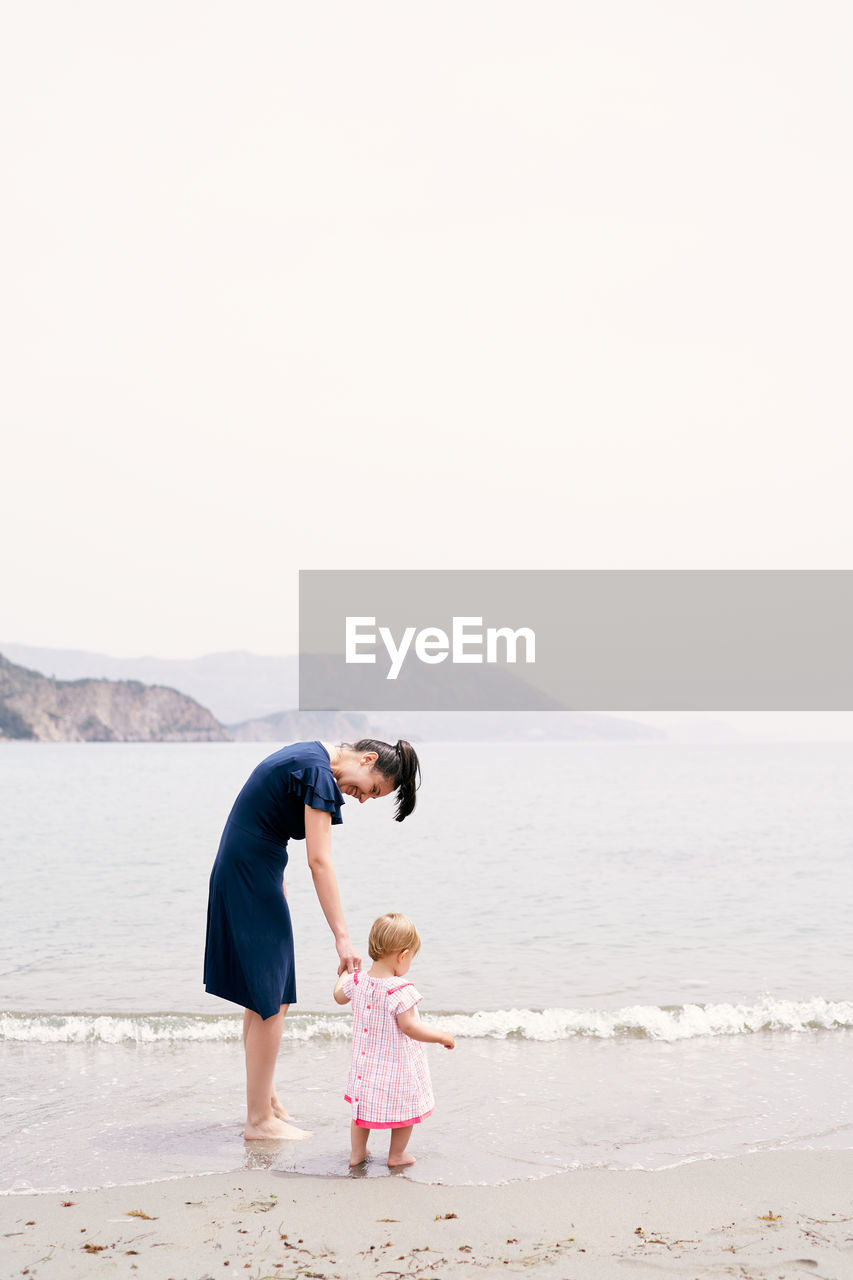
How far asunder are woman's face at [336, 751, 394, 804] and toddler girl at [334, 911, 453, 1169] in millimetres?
478

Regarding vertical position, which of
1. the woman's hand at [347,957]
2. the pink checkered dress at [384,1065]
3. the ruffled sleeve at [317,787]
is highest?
the ruffled sleeve at [317,787]

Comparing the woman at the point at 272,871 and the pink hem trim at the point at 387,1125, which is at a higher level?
the woman at the point at 272,871

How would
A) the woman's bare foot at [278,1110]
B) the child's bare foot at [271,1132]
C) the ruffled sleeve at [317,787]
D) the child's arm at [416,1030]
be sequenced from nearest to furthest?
the child's arm at [416,1030]
the ruffled sleeve at [317,787]
the child's bare foot at [271,1132]
the woman's bare foot at [278,1110]

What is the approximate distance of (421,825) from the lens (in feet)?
75.4

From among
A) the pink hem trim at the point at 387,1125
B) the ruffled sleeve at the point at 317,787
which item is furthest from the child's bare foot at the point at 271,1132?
the ruffled sleeve at the point at 317,787

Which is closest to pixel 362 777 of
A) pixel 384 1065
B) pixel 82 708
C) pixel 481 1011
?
pixel 384 1065

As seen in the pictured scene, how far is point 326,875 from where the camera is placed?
3.96 m

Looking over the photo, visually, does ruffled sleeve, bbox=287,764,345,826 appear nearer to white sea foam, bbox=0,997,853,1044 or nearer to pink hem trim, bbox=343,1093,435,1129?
pink hem trim, bbox=343,1093,435,1129

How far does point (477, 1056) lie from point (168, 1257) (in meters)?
3.05

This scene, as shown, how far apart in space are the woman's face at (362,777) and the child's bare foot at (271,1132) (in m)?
1.50

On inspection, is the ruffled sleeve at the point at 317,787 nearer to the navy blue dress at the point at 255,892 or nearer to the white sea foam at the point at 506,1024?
the navy blue dress at the point at 255,892

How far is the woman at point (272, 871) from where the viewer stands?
3.96 metres

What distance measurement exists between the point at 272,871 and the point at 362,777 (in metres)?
0.57

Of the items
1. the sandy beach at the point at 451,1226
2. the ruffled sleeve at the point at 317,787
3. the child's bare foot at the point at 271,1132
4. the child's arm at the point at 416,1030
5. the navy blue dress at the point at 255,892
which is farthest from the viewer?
the child's bare foot at the point at 271,1132
